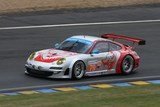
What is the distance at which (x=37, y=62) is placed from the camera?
809 inches

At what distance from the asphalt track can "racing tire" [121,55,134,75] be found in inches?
10.9

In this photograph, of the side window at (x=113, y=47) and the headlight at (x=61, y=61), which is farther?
the side window at (x=113, y=47)

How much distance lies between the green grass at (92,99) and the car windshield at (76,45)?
3533mm

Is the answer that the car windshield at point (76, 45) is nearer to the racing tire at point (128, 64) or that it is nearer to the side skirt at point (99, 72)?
the side skirt at point (99, 72)

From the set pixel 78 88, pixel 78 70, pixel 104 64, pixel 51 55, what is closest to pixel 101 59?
pixel 104 64

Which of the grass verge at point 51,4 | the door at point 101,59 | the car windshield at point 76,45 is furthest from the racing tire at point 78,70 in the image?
the grass verge at point 51,4

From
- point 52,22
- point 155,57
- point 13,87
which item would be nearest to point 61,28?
point 52,22

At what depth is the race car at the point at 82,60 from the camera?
66.9 feet

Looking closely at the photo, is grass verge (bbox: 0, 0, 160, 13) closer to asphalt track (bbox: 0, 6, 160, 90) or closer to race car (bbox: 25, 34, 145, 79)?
asphalt track (bbox: 0, 6, 160, 90)

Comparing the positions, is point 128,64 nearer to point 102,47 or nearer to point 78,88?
point 102,47

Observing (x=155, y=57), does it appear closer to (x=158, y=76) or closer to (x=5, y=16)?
(x=158, y=76)

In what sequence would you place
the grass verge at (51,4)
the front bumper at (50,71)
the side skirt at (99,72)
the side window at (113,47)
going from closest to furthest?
the front bumper at (50,71)
the side skirt at (99,72)
the side window at (113,47)
the grass verge at (51,4)

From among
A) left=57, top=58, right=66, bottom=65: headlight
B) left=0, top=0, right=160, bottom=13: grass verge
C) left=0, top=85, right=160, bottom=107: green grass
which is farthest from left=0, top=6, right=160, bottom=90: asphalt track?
left=0, top=85, right=160, bottom=107: green grass

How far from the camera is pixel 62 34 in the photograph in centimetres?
2934
